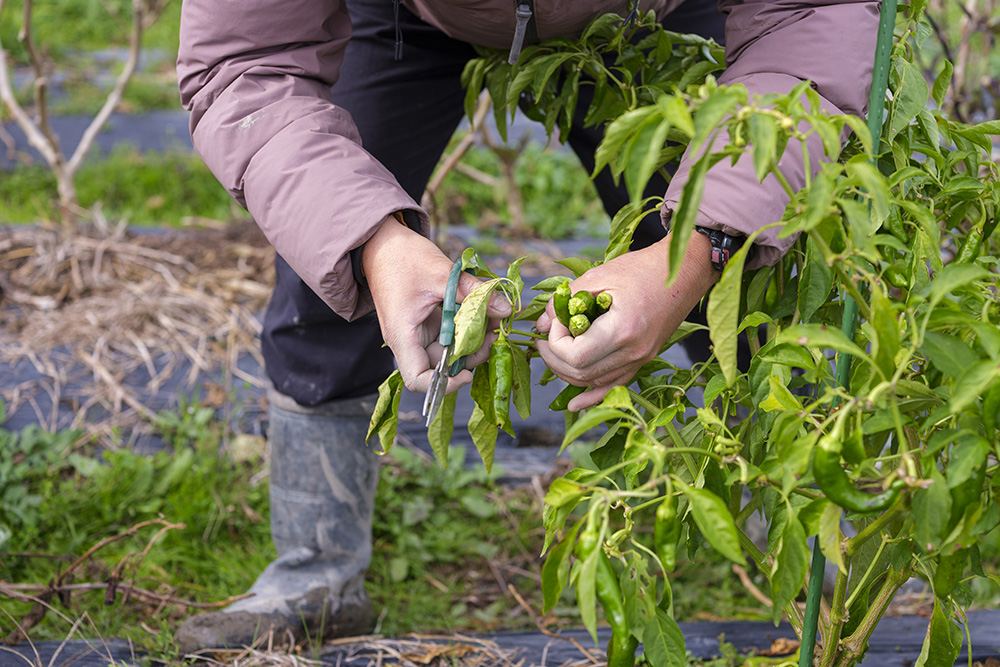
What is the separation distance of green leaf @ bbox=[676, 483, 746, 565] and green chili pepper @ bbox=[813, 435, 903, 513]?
8cm

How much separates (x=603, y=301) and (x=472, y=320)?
141 millimetres

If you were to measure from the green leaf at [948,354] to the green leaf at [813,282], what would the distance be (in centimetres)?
17

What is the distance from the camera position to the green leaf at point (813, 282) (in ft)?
2.95

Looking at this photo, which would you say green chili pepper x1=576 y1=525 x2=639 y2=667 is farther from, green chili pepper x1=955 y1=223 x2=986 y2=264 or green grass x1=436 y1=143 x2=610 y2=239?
green grass x1=436 y1=143 x2=610 y2=239

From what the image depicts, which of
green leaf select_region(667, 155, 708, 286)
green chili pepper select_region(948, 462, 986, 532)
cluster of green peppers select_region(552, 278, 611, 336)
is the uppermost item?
green leaf select_region(667, 155, 708, 286)

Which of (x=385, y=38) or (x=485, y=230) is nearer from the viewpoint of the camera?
(x=385, y=38)

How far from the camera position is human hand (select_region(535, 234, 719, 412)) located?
92cm

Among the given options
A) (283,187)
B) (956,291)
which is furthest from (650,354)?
(283,187)

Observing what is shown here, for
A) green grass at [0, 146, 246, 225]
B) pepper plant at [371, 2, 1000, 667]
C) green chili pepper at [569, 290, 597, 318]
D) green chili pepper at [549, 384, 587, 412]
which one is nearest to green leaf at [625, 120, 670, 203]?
pepper plant at [371, 2, 1000, 667]

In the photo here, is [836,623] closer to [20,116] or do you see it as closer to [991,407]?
[991,407]

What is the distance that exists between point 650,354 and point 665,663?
327 millimetres

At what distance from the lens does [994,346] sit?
695 millimetres

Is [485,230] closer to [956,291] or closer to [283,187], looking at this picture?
[283,187]

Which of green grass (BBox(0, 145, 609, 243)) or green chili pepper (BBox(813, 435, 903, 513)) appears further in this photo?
green grass (BBox(0, 145, 609, 243))
